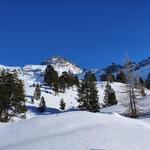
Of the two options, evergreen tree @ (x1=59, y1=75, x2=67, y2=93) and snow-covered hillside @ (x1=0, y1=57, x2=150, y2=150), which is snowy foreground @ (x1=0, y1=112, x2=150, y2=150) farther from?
evergreen tree @ (x1=59, y1=75, x2=67, y2=93)

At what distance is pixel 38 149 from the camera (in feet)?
56.3

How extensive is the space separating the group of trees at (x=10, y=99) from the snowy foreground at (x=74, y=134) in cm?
1765

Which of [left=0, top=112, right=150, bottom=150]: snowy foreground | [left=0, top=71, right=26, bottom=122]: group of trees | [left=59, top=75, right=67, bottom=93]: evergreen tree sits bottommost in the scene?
[left=0, top=112, right=150, bottom=150]: snowy foreground

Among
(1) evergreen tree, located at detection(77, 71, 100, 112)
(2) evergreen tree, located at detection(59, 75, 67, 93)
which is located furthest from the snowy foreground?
(2) evergreen tree, located at detection(59, 75, 67, 93)

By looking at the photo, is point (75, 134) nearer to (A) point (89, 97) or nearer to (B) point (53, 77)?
(A) point (89, 97)

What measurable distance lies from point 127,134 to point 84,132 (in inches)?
87.4

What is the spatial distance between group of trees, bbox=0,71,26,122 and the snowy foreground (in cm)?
1765

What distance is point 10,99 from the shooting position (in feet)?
138

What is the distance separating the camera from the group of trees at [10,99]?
137 feet

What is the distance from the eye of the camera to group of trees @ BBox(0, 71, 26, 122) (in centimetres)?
4175

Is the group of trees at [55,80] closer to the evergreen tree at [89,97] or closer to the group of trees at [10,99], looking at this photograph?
the evergreen tree at [89,97]

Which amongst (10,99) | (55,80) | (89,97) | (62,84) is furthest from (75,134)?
(62,84)

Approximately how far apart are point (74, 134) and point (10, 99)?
2389cm

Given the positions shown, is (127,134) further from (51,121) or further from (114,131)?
(51,121)
